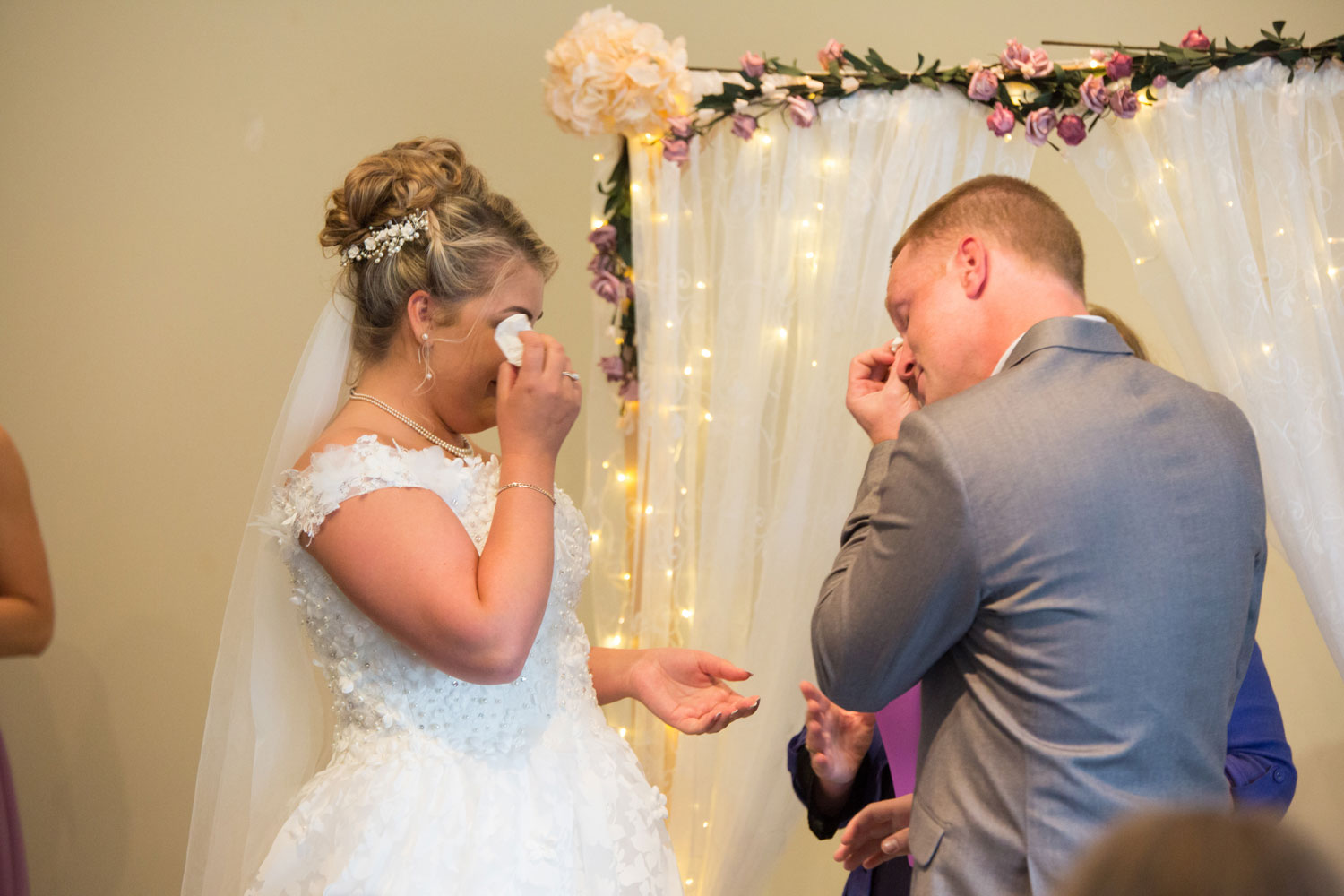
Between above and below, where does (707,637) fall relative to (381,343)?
below

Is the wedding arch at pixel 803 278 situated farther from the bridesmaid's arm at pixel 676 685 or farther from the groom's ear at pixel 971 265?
the groom's ear at pixel 971 265

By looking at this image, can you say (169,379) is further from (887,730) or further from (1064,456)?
(1064,456)

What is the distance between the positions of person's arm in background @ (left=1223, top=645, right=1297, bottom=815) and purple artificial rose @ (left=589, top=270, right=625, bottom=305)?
5.38 feet

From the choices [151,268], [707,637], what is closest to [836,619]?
[707,637]

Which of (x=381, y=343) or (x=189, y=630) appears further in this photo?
(x=189, y=630)

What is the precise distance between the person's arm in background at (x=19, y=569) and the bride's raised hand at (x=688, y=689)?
1.16 metres

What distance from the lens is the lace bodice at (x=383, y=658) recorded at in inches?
54.2

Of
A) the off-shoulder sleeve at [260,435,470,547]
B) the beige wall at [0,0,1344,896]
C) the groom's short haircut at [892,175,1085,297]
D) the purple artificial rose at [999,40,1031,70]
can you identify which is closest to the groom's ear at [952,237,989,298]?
the groom's short haircut at [892,175,1085,297]

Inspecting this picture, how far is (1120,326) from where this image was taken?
5.92 feet

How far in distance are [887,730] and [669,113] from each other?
1548mm

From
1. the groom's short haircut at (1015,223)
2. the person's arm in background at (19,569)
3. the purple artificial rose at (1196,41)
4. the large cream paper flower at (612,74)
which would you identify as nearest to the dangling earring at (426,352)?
the groom's short haircut at (1015,223)

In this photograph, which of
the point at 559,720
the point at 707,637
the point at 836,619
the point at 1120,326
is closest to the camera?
the point at 836,619

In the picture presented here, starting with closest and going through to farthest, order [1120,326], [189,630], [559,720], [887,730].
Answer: [559,720] → [887,730] → [1120,326] → [189,630]

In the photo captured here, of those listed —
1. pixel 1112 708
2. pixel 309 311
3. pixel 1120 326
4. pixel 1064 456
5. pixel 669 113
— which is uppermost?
pixel 669 113
